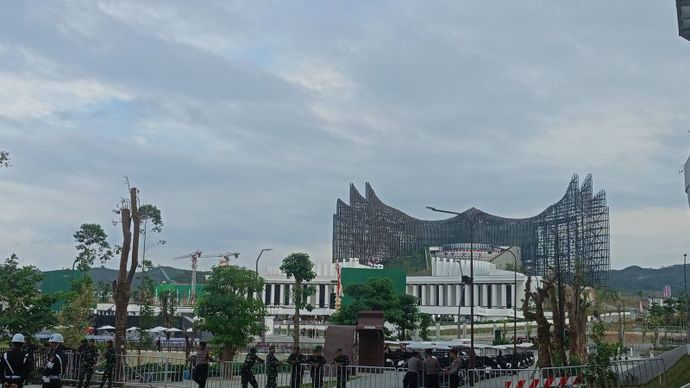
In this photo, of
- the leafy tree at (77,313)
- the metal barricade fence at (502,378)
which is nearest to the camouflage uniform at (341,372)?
the metal barricade fence at (502,378)

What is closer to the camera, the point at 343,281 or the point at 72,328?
the point at 72,328

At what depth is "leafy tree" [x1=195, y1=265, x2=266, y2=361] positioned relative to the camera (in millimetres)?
37188

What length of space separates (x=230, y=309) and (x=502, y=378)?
16890 mm

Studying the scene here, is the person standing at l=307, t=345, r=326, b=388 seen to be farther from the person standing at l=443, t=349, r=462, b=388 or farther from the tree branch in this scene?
the tree branch

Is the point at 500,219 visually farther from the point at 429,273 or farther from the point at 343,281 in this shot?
the point at 343,281

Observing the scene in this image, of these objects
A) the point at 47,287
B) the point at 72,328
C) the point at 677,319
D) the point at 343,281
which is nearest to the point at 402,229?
the point at 343,281

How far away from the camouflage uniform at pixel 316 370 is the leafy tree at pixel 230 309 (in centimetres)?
1594

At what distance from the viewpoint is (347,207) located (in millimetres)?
191750

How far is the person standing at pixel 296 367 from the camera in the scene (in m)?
21.7

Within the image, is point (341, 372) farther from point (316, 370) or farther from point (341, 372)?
point (316, 370)

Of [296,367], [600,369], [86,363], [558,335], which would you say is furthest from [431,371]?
[558,335]

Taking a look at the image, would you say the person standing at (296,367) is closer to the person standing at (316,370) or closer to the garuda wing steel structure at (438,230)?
the person standing at (316,370)

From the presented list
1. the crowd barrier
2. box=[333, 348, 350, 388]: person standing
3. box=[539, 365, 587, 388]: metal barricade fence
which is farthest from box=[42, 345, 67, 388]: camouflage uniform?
box=[539, 365, 587, 388]: metal barricade fence

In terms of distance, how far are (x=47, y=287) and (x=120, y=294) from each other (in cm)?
6826
